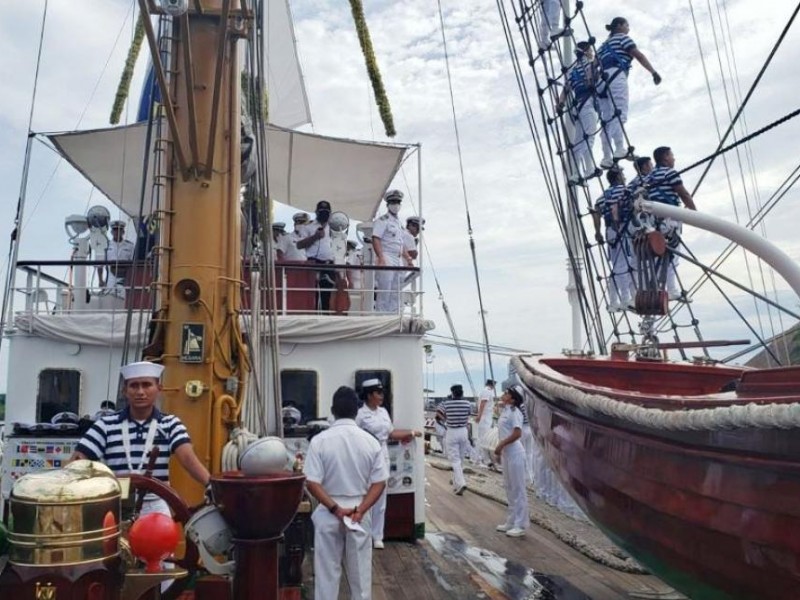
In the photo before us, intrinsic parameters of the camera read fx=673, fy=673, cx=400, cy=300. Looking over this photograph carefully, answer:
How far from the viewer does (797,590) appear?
2.53 meters

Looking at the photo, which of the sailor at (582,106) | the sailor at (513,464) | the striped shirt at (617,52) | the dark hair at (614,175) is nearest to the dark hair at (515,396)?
the sailor at (513,464)

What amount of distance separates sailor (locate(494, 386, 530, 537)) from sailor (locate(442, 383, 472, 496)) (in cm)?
241

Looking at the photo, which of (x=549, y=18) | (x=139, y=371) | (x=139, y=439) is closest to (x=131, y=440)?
(x=139, y=439)

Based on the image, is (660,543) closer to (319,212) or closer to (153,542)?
(153,542)

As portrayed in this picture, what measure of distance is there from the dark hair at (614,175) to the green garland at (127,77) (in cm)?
763

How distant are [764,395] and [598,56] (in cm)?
601

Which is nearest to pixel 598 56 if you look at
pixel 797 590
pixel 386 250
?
pixel 386 250

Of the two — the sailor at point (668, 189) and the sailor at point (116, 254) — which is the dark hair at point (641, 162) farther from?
the sailor at point (116, 254)

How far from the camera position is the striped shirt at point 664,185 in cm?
652

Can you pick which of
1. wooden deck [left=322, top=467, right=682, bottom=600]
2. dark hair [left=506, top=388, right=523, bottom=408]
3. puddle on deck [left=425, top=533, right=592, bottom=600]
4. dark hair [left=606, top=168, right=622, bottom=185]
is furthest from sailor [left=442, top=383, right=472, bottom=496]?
dark hair [left=606, top=168, right=622, bottom=185]

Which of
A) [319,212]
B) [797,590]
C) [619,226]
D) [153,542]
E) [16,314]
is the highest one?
[319,212]

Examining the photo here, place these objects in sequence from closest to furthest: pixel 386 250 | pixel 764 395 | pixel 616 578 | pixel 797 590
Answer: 1. pixel 797 590
2. pixel 764 395
3. pixel 616 578
4. pixel 386 250

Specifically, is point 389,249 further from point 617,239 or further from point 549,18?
point 549,18

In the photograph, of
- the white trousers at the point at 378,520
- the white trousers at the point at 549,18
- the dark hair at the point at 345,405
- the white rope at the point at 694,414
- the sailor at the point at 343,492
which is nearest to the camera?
the white rope at the point at 694,414
